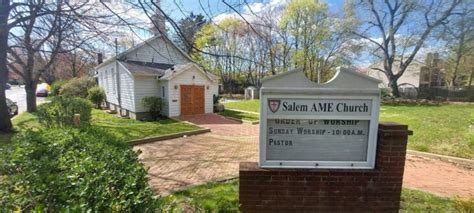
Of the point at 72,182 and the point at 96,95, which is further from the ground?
the point at 72,182

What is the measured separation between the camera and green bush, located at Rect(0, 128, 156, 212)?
6.08 feet

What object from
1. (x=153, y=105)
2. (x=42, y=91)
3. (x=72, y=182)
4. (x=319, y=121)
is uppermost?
(x=319, y=121)

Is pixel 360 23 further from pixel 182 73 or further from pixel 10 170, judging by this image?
pixel 10 170

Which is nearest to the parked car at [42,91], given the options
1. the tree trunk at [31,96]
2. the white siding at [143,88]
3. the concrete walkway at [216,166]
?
the tree trunk at [31,96]

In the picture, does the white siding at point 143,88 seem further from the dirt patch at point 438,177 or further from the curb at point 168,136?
the dirt patch at point 438,177

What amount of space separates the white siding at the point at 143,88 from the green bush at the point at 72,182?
1259cm

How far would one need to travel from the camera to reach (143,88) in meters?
15.7

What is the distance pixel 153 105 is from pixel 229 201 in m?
12.1

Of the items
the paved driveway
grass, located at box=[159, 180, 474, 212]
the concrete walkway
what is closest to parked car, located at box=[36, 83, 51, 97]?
the paved driveway

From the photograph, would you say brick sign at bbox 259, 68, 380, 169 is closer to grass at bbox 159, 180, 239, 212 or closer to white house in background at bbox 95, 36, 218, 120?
grass at bbox 159, 180, 239, 212

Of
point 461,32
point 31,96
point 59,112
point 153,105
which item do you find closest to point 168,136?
point 59,112

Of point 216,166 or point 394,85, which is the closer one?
point 216,166

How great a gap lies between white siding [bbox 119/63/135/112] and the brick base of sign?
13.6 m

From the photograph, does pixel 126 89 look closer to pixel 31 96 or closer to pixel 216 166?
pixel 31 96
